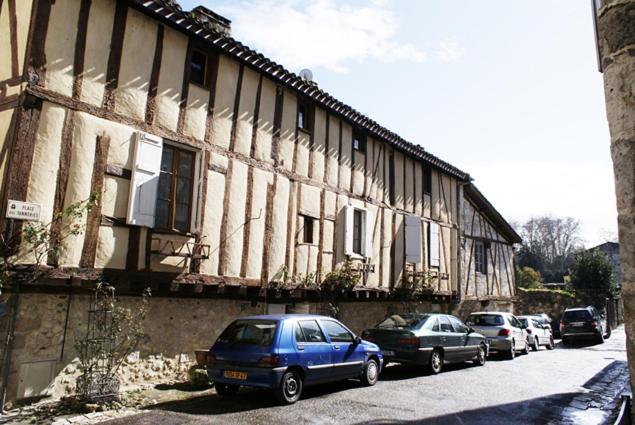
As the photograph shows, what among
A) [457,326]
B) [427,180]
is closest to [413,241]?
[427,180]

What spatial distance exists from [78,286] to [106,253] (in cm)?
64

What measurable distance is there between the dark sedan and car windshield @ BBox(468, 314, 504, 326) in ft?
10.2

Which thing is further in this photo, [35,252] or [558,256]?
[558,256]

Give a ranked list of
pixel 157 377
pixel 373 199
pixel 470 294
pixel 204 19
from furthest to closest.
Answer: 1. pixel 470 294
2. pixel 373 199
3. pixel 204 19
4. pixel 157 377

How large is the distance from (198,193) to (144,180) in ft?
3.65

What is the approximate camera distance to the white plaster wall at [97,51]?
7.68m

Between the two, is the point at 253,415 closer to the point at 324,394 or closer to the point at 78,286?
the point at 324,394

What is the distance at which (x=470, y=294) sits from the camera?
1858cm

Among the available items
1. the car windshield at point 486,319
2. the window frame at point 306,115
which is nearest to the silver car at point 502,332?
the car windshield at point 486,319

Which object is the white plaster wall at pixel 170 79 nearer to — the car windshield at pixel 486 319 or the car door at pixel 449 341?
the car door at pixel 449 341

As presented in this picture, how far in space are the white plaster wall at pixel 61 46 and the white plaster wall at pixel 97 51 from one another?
22 cm

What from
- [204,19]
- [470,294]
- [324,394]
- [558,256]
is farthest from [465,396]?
[558,256]

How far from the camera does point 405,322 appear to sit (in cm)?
1020

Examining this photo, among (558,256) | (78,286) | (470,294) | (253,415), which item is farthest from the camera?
(558,256)
